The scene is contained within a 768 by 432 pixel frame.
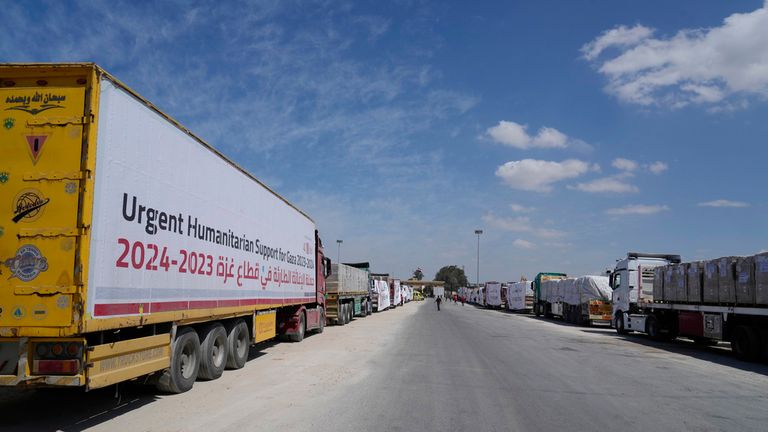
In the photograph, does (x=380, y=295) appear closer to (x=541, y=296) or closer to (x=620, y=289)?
(x=541, y=296)

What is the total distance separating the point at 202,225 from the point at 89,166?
9.99 feet

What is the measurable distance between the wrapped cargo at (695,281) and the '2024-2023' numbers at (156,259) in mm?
16528

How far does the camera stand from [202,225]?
904 cm

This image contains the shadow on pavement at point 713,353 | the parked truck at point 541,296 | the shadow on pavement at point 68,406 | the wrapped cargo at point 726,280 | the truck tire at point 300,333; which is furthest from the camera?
the parked truck at point 541,296

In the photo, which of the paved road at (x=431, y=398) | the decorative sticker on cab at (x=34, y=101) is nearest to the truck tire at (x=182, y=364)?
the paved road at (x=431, y=398)

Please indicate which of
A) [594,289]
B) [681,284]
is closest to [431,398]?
[681,284]

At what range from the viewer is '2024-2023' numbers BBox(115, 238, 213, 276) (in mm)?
6762

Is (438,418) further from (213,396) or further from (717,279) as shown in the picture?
(717,279)

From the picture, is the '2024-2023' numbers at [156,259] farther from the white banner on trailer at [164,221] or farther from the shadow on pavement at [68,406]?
the shadow on pavement at [68,406]

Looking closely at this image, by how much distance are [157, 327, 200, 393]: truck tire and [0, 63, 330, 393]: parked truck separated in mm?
23

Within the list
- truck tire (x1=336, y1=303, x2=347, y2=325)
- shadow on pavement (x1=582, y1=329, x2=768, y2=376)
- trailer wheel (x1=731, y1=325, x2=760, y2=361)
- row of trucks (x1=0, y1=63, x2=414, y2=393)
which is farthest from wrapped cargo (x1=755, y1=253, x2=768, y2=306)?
truck tire (x1=336, y1=303, x2=347, y2=325)

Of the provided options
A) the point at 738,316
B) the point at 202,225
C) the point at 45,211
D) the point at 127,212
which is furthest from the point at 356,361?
the point at 738,316

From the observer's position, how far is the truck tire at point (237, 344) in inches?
432

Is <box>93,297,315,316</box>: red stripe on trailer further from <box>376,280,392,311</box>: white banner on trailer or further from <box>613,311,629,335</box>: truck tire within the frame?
<box>376,280,392,311</box>: white banner on trailer
